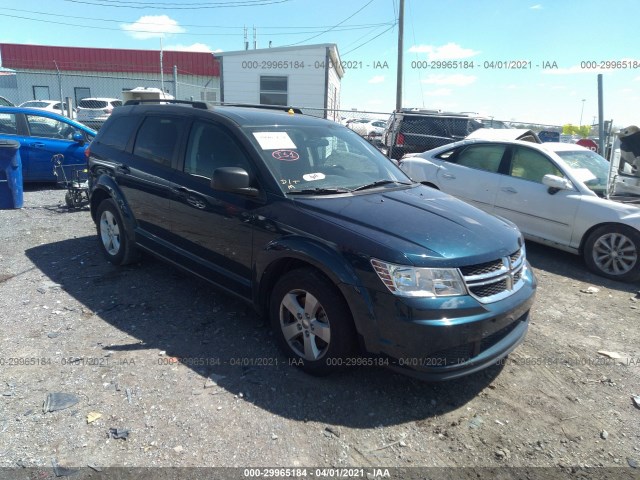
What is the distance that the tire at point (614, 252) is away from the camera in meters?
5.39

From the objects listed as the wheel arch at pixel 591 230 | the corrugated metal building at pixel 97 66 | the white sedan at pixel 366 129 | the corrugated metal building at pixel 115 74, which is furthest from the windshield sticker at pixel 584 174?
the corrugated metal building at pixel 97 66

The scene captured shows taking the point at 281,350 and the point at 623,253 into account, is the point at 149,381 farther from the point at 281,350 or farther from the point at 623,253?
the point at 623,253

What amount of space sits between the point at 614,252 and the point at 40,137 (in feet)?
32.1

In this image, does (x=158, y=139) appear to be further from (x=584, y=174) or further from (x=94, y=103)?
(x=94, y=103)

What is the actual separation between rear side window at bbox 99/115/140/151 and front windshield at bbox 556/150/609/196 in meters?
5.58

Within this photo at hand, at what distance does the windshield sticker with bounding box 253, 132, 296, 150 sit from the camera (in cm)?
363

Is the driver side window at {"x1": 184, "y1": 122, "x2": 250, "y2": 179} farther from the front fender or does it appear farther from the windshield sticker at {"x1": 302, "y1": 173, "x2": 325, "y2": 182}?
the front fender

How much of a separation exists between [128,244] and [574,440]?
172 inches

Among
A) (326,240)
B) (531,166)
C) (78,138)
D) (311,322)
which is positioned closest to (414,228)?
(326,240)

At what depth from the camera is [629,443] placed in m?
2.74

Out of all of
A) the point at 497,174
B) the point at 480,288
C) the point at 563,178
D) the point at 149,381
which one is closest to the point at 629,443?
the point at 480,288

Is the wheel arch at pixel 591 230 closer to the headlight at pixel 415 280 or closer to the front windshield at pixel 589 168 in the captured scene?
the front windshield at pixel 589 168

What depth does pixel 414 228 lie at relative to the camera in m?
3.02

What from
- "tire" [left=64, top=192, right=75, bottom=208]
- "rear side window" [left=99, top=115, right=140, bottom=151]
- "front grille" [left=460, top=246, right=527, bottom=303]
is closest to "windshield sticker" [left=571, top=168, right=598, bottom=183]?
"front grille" [left=460, top=246, right=527, bottom=303]
